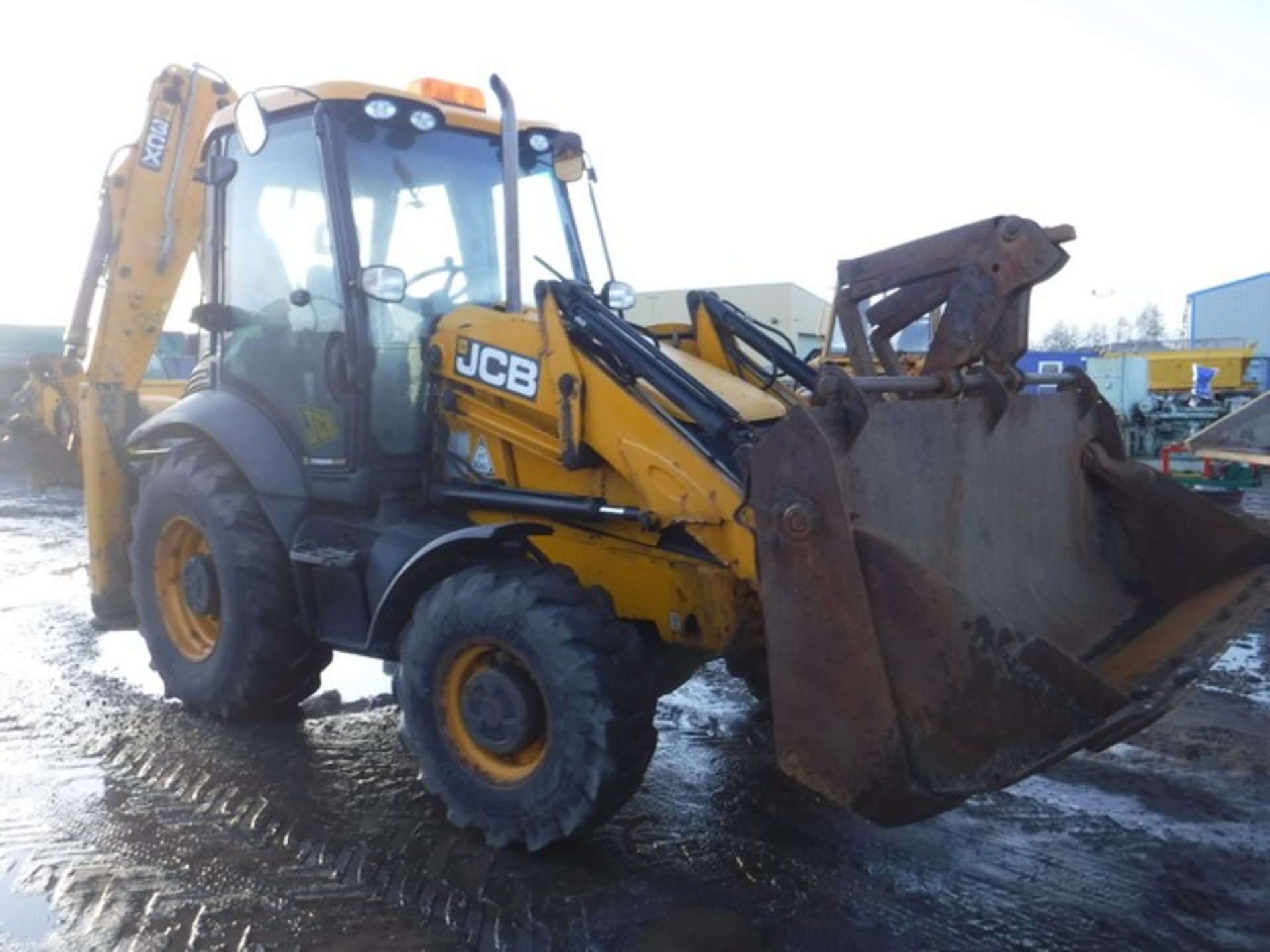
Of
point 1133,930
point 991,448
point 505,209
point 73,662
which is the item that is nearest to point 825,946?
point 1133,930

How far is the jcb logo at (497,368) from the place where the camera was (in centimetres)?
442

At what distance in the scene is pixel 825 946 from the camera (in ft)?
11.2

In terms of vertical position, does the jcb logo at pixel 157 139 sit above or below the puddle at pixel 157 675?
above

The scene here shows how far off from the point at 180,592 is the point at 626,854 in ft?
9.64

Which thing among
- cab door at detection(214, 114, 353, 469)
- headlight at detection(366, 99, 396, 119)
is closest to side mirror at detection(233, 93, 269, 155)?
cab door at detection(214, 114, 353, 469)

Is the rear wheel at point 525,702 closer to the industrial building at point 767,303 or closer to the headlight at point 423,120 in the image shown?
the headlight at point 423,120

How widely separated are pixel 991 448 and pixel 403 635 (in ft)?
7.47

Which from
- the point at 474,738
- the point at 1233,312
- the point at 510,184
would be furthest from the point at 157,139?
the point at 1233,312

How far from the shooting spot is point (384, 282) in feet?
15.0

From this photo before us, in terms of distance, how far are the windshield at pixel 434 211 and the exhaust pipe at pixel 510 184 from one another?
21cm

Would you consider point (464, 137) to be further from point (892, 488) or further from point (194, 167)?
point (892, 488)

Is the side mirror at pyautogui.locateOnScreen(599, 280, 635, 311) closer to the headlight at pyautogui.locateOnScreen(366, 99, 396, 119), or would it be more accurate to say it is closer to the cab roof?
the cab roof

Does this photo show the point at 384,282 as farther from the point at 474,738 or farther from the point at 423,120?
the point at 474,738

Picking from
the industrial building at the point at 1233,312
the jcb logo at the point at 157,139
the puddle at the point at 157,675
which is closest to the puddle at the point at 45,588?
the puddle at the point at 157,675
